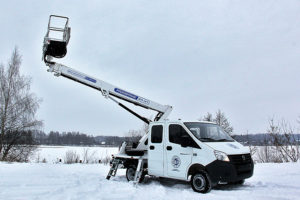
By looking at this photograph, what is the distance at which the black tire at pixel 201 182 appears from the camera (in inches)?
245

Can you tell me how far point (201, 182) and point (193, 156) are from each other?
72 centimetres

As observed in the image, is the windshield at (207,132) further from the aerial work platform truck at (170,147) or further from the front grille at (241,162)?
the front grille at (241,162)

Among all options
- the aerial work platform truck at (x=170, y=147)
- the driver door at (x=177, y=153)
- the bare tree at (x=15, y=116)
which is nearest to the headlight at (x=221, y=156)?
the aerial work platform truck at (x=170, y=147)

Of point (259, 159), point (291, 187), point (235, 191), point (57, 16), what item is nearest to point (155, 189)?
point (235, 191)

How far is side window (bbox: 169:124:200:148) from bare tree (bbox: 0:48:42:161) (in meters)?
16.9

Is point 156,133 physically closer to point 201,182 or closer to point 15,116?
point 201,182

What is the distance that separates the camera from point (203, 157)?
6.45m

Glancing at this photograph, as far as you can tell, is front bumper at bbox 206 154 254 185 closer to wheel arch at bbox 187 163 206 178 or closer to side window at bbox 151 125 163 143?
wheel arch at bbox 187 163 206 178

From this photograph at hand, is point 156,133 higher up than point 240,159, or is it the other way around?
point 156,133

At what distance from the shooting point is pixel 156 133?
26.0ft

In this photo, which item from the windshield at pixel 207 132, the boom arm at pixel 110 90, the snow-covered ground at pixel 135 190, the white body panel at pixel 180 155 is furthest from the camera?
the boom arm at pixel 110 90

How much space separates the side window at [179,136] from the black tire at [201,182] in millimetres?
776

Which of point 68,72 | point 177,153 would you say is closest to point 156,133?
point 177,153

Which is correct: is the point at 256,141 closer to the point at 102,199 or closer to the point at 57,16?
the point at 102,199
